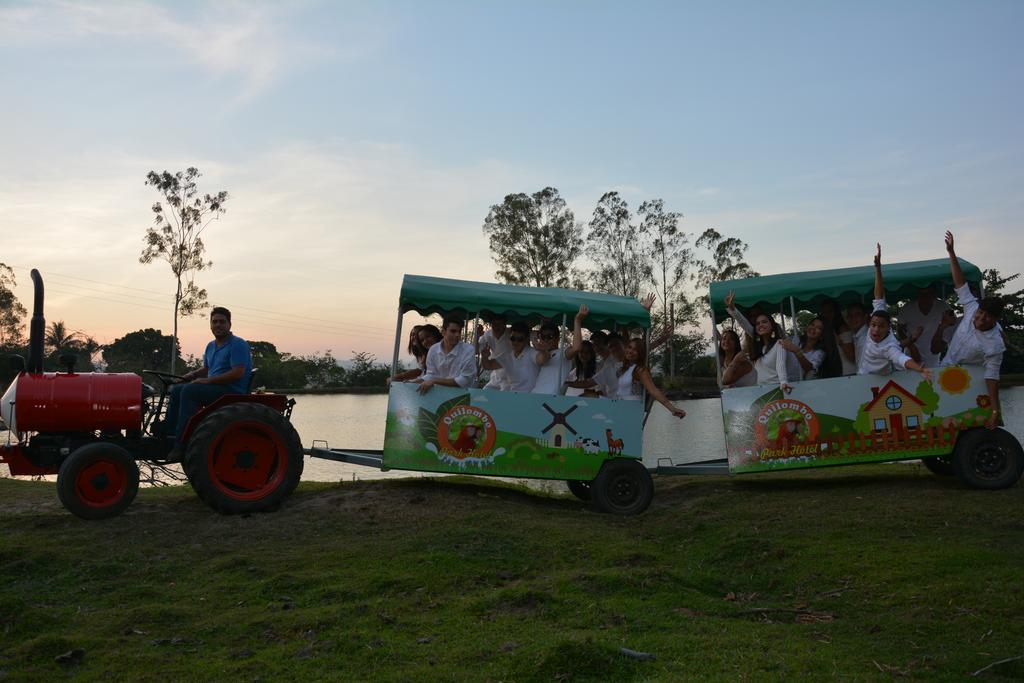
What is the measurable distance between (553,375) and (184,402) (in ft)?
12.4

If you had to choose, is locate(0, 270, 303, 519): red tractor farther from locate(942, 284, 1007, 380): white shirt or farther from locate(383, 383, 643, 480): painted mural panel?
locate(942, 284, 1007, 380): white shirt

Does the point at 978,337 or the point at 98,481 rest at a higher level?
the point at 978,337

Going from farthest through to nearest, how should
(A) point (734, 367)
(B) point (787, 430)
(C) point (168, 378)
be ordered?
(A) point (734, 367)
(B) point (787, 430)
(C) point (168, 378)

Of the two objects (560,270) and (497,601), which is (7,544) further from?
(560,270)

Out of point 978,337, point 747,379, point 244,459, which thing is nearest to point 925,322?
point 978,337

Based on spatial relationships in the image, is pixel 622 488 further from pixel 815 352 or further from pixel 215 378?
pixel 215 378

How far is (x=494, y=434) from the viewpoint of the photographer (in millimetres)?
9391

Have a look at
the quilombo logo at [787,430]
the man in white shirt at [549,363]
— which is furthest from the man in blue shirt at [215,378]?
the quilombo logo at [787,430]

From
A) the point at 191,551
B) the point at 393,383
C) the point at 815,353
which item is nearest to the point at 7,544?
the point at 191,551

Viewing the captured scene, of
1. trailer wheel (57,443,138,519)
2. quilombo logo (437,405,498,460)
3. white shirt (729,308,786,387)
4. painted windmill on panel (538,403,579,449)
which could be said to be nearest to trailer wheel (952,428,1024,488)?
white shirt (729,308,786,387)

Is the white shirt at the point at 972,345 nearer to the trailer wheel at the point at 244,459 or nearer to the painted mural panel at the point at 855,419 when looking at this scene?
the painted mural panel at the point at 855,419

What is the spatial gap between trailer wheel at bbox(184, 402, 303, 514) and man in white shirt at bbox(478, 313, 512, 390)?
2439mm

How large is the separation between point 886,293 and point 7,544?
8.88 m

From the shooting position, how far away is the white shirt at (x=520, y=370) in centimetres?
1007
